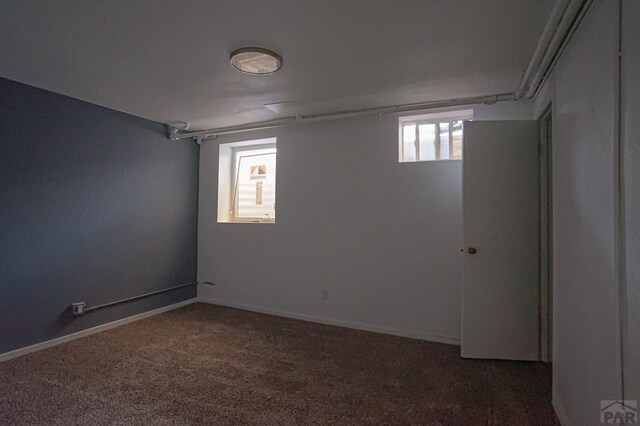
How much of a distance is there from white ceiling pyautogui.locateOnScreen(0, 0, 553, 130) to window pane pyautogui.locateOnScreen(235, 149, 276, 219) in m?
1.39

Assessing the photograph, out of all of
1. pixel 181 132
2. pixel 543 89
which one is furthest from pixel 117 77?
pixel 543 89

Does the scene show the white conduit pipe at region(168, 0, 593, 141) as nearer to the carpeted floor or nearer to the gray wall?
the gray wall

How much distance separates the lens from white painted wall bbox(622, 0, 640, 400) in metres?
1.12

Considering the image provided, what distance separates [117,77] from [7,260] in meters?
1.82

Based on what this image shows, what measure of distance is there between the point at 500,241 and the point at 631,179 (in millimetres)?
1600

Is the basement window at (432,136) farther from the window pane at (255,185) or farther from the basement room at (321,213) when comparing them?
the window pane at (255,185)

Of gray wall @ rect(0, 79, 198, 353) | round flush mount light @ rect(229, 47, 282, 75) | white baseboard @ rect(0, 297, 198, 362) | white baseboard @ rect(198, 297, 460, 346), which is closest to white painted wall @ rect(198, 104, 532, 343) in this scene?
white baseboard @ rect(198, 297, 460, 346)

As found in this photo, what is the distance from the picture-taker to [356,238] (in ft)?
11.5

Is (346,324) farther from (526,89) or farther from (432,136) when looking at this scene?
(526,89)

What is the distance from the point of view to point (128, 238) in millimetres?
3652

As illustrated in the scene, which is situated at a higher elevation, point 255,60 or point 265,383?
point 255,60

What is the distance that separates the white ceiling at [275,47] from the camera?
176cm

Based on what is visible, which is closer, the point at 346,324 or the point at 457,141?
the point at 457,141

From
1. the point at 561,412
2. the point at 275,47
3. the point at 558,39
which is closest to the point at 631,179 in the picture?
the point at 558,39
